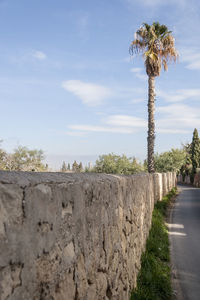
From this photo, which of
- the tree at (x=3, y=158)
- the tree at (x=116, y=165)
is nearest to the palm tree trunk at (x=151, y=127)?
the tree at (x=3, y=158)

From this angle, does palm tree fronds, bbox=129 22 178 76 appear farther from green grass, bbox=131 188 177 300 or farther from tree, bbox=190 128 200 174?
tree, bbox=190 128 200 174

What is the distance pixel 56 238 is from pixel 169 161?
59.7 metres

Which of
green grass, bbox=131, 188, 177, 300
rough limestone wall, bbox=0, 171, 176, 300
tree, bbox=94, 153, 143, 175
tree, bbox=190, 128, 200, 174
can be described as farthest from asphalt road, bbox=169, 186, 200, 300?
tree, bbox=190, 128, 200, 174

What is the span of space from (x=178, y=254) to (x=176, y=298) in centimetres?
290

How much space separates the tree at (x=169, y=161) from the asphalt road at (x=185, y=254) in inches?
1779

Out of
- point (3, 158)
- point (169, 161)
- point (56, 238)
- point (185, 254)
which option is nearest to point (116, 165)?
point (169, 161)

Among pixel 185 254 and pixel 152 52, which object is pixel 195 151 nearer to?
pixel 152 52

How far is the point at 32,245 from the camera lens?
6.08 ft

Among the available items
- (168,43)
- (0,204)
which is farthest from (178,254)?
(168,43)

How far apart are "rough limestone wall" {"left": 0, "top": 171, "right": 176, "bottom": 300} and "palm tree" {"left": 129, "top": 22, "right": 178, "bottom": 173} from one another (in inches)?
784

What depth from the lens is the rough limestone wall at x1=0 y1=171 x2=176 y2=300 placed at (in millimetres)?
1685

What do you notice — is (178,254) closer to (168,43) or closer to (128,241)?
(128,241)

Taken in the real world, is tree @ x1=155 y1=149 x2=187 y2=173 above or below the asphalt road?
above

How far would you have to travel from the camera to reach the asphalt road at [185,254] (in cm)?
644
